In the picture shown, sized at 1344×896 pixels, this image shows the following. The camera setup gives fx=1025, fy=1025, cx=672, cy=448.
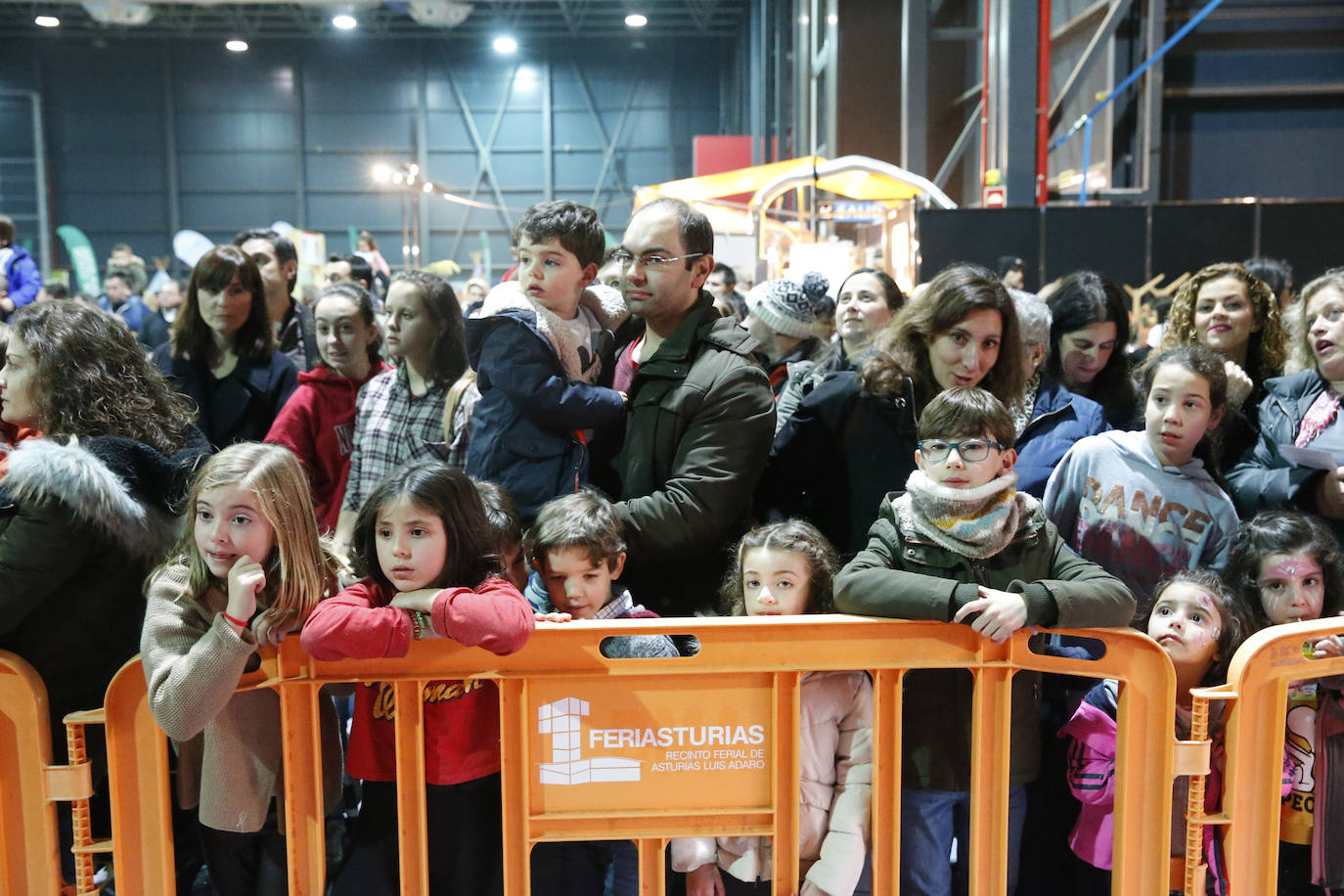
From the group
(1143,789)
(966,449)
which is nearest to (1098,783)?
(1143,789)

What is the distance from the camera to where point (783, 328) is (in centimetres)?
426

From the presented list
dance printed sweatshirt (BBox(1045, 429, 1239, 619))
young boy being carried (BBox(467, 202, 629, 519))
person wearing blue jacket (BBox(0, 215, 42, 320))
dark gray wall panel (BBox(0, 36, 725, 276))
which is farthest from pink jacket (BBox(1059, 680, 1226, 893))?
dark gray wall panel (BBox(0, 36, 725, 276))

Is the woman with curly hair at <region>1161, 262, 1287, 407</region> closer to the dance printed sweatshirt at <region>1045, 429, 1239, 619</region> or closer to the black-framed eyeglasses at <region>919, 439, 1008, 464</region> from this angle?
the dance printed sweatshirt at <region>1045, 429, 1239, 619</region>

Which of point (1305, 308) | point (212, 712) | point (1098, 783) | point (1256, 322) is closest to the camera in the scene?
point (212, 712)

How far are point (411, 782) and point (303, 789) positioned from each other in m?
0.24

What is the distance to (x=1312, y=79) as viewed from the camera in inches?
440

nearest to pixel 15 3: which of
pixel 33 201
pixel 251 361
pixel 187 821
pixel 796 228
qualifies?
pixel 33 201

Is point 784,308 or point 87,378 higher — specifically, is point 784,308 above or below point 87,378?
above

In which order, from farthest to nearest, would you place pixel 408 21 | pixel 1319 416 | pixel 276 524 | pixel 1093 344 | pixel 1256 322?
1. pixel 408 21
2. pixel 1256 322
3. pixel 1093 344
4. pixel 1319 416
5. pixel 276 524

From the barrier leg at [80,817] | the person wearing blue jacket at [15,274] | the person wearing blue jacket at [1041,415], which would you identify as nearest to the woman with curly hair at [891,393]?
the person wearing blue jacket at [1041,415]

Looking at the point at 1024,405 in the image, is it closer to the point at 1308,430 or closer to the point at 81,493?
the point at 1308,430

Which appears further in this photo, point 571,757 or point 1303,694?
point 1303,694

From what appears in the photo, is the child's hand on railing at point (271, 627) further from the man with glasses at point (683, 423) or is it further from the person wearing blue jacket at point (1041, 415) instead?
the person wearing blue jacket at point (1041, 415)

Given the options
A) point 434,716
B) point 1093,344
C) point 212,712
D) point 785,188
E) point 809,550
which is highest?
point 785,188
